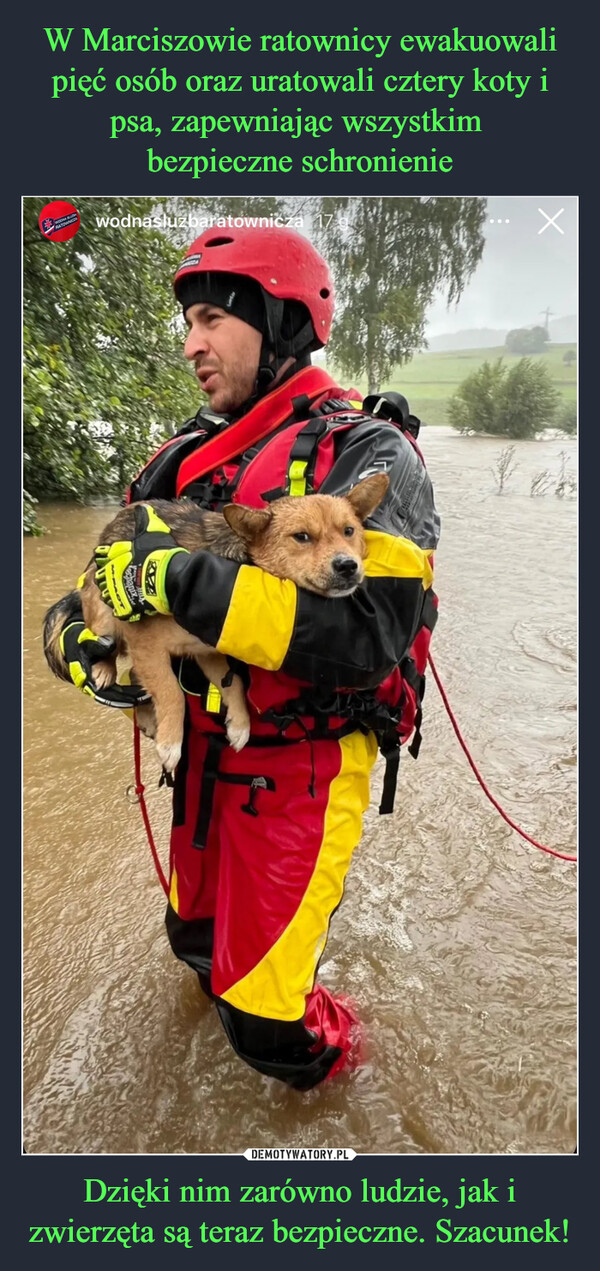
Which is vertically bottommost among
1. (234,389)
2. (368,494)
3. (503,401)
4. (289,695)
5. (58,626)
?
(289,695)

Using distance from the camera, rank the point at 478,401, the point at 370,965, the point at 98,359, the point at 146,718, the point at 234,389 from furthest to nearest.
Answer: the point at 478,401
the point at 98,359
the point at 370,965
the point at 146,718
the point at 234,389

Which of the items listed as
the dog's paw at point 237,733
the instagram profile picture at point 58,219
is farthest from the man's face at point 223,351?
the instagram profile picture at point 58,219

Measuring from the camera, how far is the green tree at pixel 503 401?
38.6 ft

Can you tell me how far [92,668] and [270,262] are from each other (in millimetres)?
1763

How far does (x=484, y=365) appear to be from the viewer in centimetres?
1325

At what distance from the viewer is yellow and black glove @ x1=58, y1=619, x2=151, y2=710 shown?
8.52ft

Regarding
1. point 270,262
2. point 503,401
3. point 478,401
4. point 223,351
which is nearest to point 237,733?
point 223,351

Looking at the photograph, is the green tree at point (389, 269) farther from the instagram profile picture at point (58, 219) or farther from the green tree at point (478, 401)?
the green tree at point (478, 401)

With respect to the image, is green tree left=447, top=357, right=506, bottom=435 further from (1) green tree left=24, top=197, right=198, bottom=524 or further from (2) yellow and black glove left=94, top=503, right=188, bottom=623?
(2) yellow and black glove left=94, top=503, right=188, bottom=623

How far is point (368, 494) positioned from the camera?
206 cm

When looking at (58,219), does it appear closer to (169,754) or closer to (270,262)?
(270,262)

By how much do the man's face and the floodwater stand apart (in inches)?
120

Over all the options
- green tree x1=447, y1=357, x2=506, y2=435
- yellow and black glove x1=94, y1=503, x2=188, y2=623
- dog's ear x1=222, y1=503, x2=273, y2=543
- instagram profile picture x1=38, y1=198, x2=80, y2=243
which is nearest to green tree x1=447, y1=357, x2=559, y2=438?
green tree x1=447, y1=357, x2=506, y2=435

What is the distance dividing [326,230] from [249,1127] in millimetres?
5465
